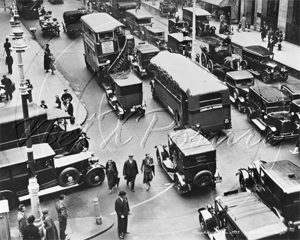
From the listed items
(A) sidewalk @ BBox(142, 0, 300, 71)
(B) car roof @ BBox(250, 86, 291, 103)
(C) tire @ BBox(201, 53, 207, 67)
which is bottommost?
(A) sidewalk @ BBox(142, 0, 300, 71)

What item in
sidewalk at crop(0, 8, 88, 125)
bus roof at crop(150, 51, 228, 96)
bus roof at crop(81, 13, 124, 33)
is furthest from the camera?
bus roof at crop(81, 13, 124, 33)

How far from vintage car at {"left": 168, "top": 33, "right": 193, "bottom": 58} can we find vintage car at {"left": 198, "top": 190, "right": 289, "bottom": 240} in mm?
18816

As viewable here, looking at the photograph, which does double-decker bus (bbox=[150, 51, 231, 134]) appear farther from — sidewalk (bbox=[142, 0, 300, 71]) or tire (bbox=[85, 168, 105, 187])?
sidewalk (bbox=[142, 0, 300, 71])

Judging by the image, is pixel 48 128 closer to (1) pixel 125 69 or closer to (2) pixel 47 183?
(2) pixel 47 183

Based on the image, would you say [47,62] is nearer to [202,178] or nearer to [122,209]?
[202,178]

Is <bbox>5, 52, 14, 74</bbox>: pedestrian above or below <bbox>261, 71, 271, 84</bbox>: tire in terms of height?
above

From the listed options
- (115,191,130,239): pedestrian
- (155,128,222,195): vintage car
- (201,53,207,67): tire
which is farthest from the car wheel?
(115,191,130,239): pedestrian

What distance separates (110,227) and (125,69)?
584 inches

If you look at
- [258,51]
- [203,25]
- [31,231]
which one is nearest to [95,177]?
[31,231]

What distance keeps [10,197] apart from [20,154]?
1.62 meters

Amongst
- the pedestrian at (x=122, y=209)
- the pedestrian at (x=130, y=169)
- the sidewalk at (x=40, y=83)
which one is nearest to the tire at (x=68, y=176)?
the pedestrian at (x=130, y=169)

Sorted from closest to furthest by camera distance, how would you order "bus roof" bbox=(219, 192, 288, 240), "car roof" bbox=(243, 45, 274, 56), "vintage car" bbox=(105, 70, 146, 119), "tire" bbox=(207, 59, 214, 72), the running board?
"bus roof" bbox=(219, 192, 288, 240) → the running board → "vintage car" bbox=(105, 70, 146, 119) → "car roof" bbox=(243, 45, 274, 56) → "tire" bbox=(207, 59, 214, 72)

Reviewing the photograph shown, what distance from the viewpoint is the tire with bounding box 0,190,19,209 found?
16.2 m

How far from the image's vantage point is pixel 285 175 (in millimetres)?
14859
